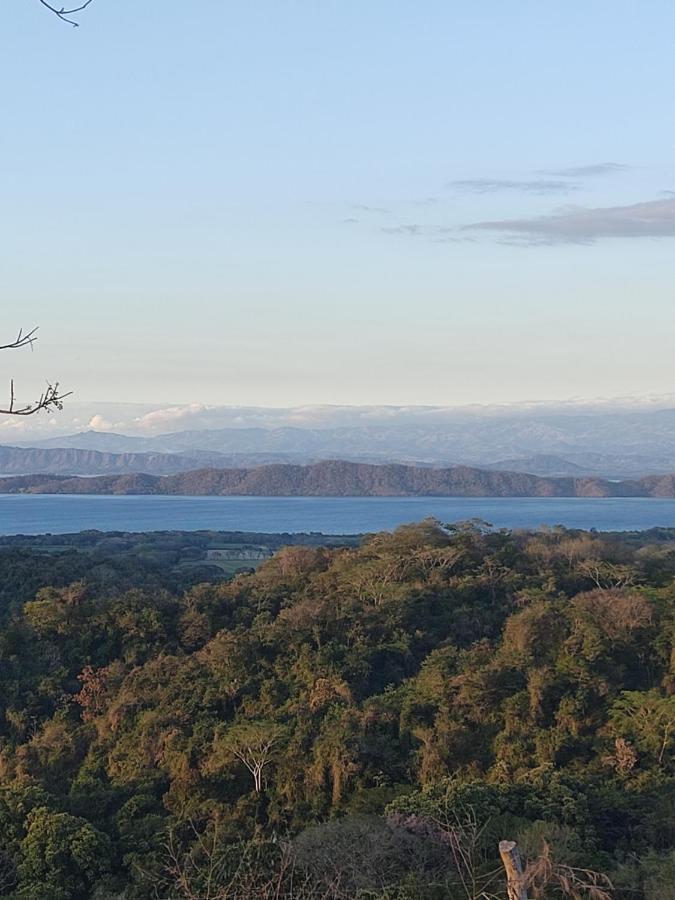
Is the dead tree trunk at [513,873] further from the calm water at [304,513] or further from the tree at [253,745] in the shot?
the calm water at [304,513]

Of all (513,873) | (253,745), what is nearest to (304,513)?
(253,745)

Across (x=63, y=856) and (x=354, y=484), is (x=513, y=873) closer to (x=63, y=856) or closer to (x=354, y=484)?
(x=63, y=856)

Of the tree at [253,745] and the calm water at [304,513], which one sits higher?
the tree at [253,745]

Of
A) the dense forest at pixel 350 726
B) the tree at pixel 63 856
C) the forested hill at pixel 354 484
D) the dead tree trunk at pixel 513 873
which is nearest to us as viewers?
the dead tree trunk at pixel 513 873

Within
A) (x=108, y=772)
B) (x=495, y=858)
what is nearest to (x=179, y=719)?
(x=108, y=772)

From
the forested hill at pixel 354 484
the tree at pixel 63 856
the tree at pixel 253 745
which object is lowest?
the tree at pixel 63 856

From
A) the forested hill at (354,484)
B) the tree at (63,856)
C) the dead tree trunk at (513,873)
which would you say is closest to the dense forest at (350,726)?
the tree at (63,856)
